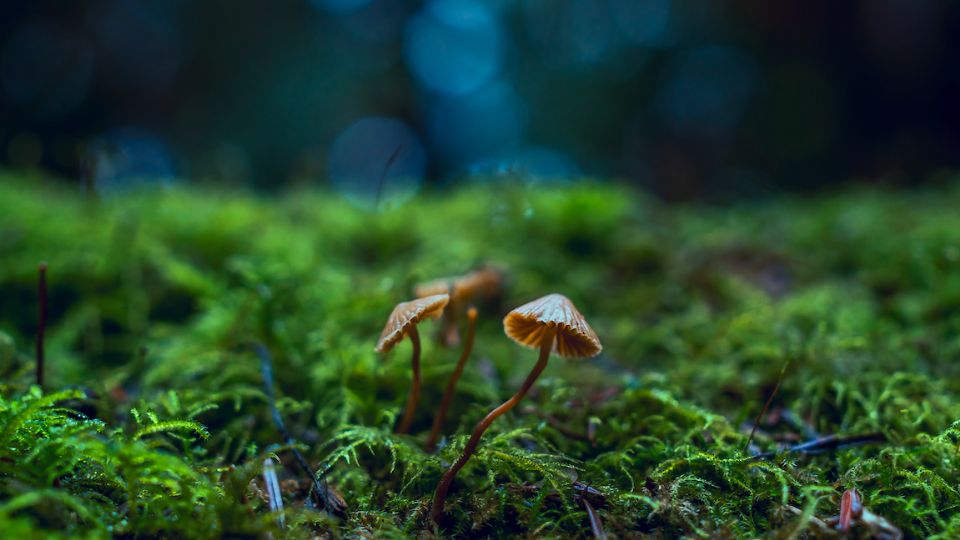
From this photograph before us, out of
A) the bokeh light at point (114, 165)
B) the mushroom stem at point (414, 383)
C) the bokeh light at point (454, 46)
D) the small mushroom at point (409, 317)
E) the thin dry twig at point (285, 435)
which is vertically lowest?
the thin dry twig at point (285, 435)

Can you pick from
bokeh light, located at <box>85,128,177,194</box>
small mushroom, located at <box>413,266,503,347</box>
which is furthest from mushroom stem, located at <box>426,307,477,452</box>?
bokeh light, located at <box>85,128,177,194</box>

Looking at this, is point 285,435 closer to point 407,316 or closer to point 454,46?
point 407,316

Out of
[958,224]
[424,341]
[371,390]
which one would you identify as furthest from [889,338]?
[371,390]

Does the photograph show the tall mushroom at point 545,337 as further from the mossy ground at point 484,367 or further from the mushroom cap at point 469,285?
the mushroom cap at point 469,285

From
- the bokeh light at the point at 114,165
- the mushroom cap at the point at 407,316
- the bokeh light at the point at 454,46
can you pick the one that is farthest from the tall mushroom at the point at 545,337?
the bokeh light at the point at 454,46

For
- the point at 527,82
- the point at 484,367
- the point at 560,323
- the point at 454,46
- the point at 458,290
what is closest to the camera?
the point at 560,323

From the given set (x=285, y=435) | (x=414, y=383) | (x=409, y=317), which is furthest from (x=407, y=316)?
(x=285, y=435)

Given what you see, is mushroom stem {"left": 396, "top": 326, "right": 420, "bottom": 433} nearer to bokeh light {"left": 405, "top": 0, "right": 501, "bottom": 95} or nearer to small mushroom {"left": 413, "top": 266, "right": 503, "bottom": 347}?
small mushroom {"left": 413, "top": 266, "right": 503, "bottom": 347}
